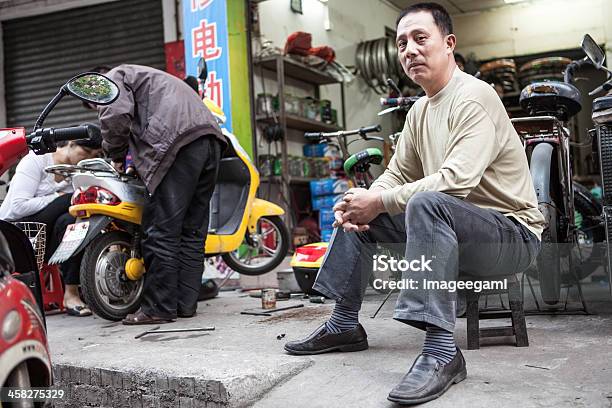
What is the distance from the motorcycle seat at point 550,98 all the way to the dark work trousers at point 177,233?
1.73 m

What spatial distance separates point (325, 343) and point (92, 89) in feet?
4.04

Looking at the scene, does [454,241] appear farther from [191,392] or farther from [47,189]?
[47,189]

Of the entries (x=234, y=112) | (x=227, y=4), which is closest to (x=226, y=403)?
(x=234, y=112)

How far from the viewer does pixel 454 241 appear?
7.09 ft

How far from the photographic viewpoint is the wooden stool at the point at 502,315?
2553 millimetres

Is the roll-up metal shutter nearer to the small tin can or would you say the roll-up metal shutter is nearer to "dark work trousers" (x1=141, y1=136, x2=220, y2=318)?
"dark work trousers" (x1=141, y1=136, x2=220, y2=318)

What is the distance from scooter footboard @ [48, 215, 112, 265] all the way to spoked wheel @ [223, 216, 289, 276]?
155cm

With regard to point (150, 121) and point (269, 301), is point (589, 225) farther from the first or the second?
point (150, 121)

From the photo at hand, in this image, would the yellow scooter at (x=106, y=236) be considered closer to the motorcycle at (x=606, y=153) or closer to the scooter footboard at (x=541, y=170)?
the scooter footboard at (x=541, y=170)

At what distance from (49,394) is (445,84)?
1648 millimetres

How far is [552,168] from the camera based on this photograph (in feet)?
11.6

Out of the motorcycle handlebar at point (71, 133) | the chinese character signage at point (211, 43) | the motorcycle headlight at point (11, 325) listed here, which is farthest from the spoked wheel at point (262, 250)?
the motorcycle headlight at point (11, 325)

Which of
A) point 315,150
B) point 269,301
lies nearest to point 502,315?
point 269,301

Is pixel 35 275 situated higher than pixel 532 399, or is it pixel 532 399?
pixel 35 275
